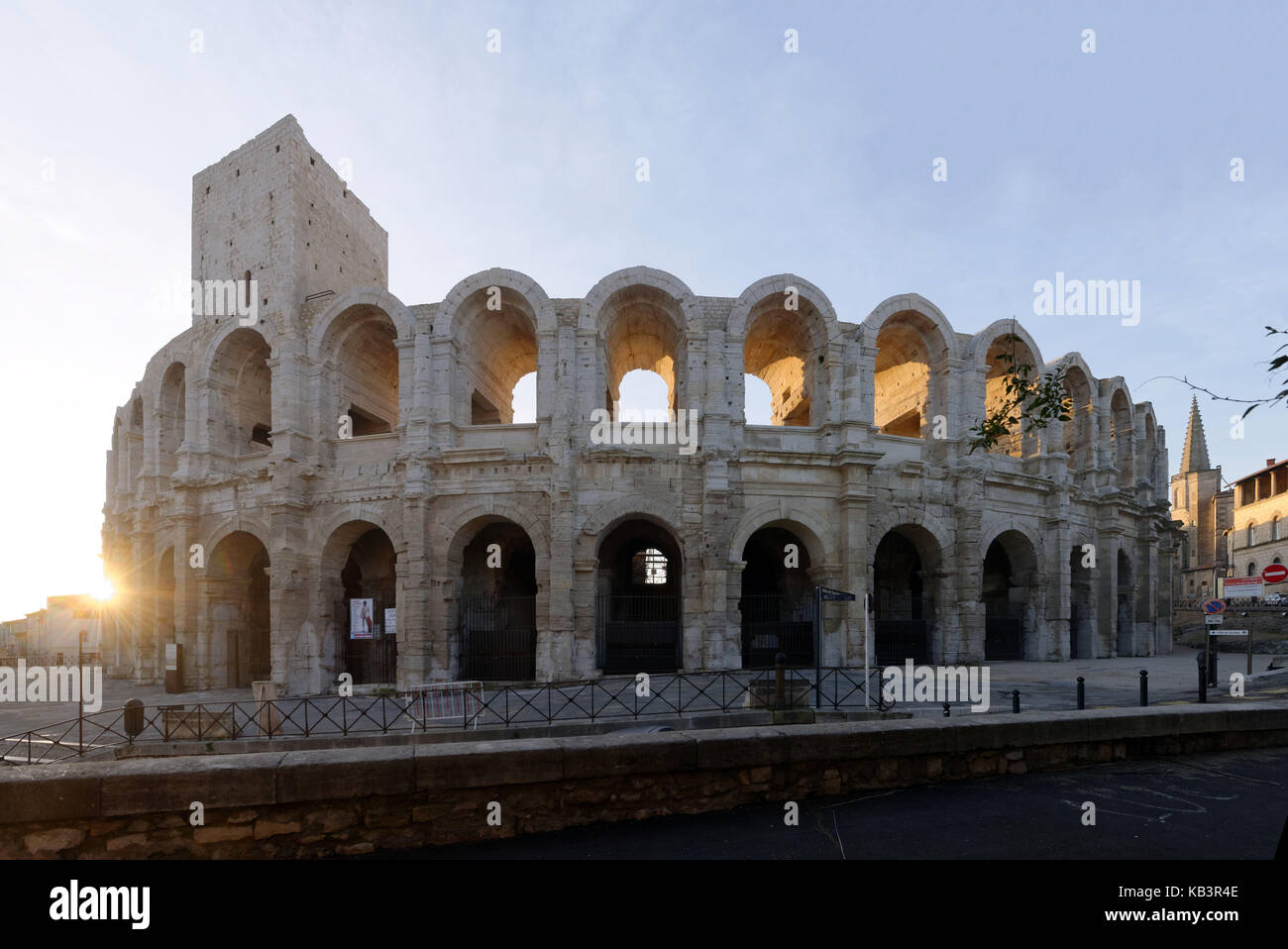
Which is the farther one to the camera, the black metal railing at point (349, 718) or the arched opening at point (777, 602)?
the arched opening at point (777, 602)

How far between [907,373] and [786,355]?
13.3ft

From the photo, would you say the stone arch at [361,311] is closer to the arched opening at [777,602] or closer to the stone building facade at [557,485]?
the stone building facade at [557,485]

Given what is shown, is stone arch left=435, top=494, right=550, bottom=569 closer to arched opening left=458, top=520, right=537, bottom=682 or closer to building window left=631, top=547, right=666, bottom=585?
arched opening left=458, top=520, right=537, bottom=682

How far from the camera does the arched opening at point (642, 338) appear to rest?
17.3 meters

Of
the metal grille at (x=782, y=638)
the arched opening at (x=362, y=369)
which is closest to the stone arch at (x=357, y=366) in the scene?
the arched opening at (x=362, y=369)

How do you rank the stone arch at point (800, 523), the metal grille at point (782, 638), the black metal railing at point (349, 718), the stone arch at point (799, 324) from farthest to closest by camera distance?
the metal grille at point (782, 638)
the stone arch at point (799, 324)
the stone arch at point (800, 523)
the black metal railing at point (349, 718)

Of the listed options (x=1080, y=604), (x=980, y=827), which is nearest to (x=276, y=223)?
(x=980, y=827)

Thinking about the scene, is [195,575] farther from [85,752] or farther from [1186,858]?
[1186,858]

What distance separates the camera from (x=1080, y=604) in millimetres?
21469

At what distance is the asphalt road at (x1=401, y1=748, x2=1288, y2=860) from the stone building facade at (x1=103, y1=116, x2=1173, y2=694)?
10.3 metres

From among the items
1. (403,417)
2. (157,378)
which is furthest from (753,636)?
(157,378)

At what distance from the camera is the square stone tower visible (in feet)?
62.7

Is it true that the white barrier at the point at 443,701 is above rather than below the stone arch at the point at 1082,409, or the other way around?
below

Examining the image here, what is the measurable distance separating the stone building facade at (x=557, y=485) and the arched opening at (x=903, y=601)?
89 millimetres
